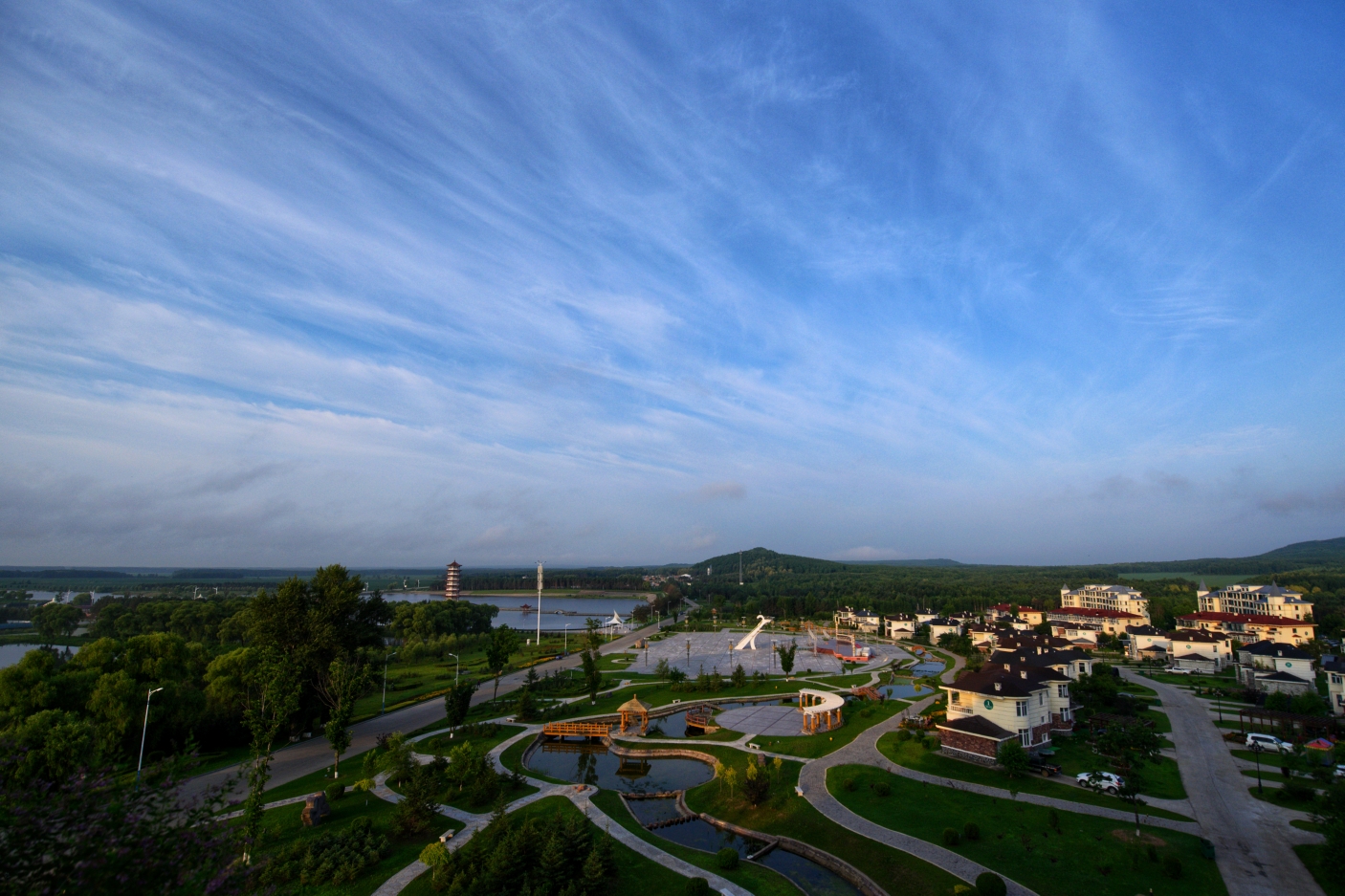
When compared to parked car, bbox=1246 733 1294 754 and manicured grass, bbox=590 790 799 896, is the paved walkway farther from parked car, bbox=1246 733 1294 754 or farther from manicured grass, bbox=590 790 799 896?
manicured grass, bbox=590 790 799 896

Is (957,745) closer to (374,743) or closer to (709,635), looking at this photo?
(374,743)

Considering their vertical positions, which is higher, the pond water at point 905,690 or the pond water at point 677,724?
the pond water at point 905,690

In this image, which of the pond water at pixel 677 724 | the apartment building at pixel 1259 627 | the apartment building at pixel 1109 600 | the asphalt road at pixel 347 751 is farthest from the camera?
the apartment building at pixel 1109 600

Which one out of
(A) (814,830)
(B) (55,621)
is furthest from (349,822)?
(B) (55,621)

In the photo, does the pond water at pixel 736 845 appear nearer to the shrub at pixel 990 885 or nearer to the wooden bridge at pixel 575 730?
the shrub at pixel 990 885

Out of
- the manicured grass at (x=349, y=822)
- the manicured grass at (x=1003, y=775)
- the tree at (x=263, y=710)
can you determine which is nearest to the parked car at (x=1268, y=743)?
the manicured grass at (x=1003, y=775)

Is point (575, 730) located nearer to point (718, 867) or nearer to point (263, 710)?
point (263, 710)
